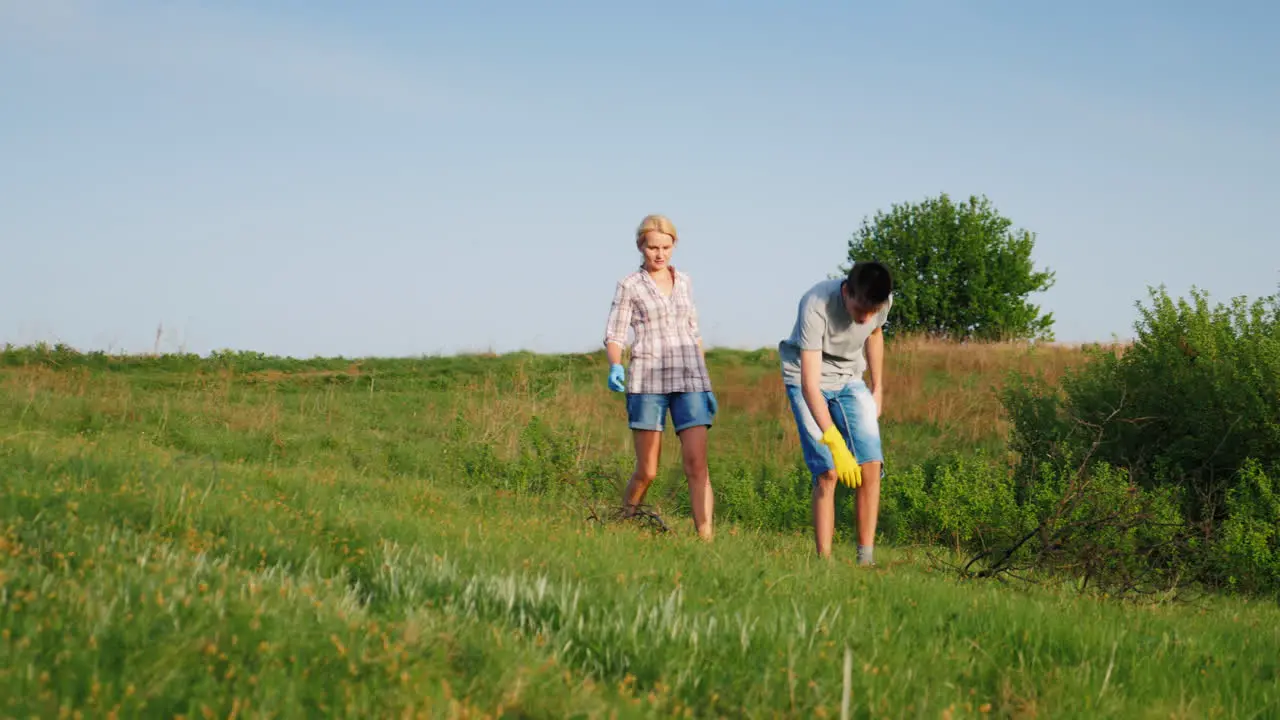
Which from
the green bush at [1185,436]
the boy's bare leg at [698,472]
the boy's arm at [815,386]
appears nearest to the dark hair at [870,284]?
the boy's arm at [815,386]

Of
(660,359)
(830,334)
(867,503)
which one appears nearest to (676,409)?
(660,359)

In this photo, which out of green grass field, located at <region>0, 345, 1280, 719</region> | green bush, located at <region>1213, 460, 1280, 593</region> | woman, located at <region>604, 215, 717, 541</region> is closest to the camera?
green grass field, located at <region>0, 345, 1280, 719</region>

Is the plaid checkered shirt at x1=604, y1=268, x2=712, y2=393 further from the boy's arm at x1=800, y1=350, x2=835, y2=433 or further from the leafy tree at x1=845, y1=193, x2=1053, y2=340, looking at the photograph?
the leafy tree at x1=845, y1=193, x2=1053, y2=340

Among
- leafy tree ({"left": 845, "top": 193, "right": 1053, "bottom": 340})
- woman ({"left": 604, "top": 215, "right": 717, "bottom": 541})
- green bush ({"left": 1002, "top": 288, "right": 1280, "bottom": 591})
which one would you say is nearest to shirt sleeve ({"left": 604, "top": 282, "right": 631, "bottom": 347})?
woman ({"left": 604, "top": 215, "right": 717, "bottom": 541})

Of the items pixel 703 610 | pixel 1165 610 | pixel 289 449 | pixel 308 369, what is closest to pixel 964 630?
pixel 703 610

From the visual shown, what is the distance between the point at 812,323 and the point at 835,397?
55cm

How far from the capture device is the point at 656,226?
22.8 ft

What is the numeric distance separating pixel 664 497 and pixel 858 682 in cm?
939

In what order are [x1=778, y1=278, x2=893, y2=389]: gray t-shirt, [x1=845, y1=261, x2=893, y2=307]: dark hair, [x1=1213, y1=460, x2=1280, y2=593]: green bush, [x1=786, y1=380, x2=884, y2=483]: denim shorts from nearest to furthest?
[x1=845, y1=261, x2=893, y2=307]: dark hair, [x1=778, y1=278, x2=893, y2=389]: gray t-shirt, [x1=786, y1=380, x2=884, y2=483]: denim shorts, [x1=1213, y1=460, x2=1280, y2=593]: green bush

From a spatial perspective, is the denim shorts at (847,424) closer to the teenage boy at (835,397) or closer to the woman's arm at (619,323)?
→ the teenage boy at (835,397)

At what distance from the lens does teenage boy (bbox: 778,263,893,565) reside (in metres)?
6.29

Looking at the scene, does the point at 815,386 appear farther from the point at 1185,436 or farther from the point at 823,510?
the point at 1185,436

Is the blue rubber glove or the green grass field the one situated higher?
the blue rubber glove

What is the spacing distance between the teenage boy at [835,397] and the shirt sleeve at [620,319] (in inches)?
42.5
